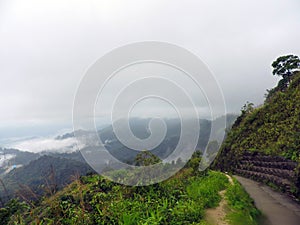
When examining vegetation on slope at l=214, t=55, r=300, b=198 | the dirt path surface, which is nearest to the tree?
vegetation on slope at l=214, t=55, r=300, b=198

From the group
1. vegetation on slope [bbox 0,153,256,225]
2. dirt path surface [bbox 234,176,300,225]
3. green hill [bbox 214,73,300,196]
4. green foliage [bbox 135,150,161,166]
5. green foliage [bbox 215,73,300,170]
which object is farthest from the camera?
green foliage [bbox 215,73,300,170]

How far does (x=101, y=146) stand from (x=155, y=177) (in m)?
2.25

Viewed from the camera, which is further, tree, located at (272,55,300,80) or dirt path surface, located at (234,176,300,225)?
tree, located at (272,55,300,80)

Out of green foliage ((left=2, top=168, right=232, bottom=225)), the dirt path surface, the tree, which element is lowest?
the dirt path surface

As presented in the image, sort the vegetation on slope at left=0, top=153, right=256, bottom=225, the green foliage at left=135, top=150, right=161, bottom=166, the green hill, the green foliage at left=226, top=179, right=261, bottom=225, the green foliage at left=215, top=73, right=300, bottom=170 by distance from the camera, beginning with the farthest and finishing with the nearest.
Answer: the green foliage at left=215, top=73, right=300, bottom=170 < the green hill < the green foliage at left=135, top=150, right=161, bottom=166 < the green foliage at left=226, top=179, right=261, bottom=225 < the vegetation on slope at left=0, top=153, right=256, bottom=225

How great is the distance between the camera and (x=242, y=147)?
19359mm

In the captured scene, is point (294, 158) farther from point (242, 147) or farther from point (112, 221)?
point (242, 147)

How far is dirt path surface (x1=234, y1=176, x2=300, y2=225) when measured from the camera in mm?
5922

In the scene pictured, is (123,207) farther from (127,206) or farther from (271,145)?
(271,145)

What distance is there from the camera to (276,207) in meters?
7.04

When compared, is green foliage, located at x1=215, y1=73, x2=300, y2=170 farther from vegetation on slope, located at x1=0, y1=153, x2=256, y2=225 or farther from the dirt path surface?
vegetation on slope, located at x1=0, y1=153, x2=256, y2=225

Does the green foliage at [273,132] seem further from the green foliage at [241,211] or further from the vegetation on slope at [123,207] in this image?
the vegetation on slope at [123,207]

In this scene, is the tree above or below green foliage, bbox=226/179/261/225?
above

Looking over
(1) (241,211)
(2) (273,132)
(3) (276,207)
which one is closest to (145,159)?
(1) (241,211)
